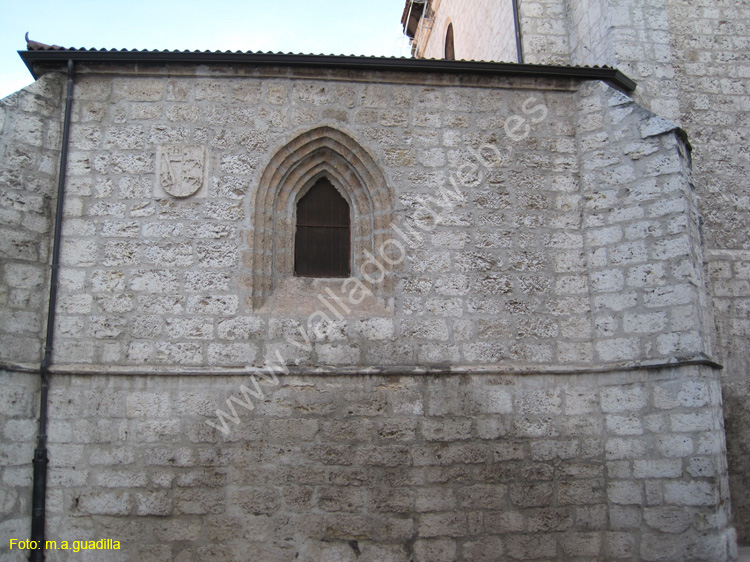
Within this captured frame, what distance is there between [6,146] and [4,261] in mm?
1080

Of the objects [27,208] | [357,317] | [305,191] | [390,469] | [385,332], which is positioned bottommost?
[390,469]

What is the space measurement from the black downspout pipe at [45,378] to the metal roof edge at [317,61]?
28cm

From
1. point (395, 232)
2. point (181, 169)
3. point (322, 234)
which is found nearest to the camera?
point (181, 169)

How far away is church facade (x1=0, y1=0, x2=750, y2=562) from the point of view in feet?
18.0

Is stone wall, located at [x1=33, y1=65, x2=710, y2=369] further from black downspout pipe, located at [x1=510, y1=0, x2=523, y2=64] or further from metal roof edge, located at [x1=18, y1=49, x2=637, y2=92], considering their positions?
black downspout pipe, located at [x1=510, y1=0, x2=523, y2=64]

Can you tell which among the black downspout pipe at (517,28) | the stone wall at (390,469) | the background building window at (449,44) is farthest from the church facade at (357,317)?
the background building window at (449,44)

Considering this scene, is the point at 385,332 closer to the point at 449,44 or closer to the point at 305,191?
the point at 305,191

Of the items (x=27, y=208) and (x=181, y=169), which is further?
(x=181, y=169)

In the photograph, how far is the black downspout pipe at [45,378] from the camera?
5297 millimetres

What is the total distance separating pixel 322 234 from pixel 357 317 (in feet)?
3.20

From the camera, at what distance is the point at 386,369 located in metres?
5.80

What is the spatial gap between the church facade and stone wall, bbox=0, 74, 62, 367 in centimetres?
2

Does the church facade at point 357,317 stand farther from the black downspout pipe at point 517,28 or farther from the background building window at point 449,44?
the background building window at point 449,44

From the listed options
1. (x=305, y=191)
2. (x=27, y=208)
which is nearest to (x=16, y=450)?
(x=27, y=208)
